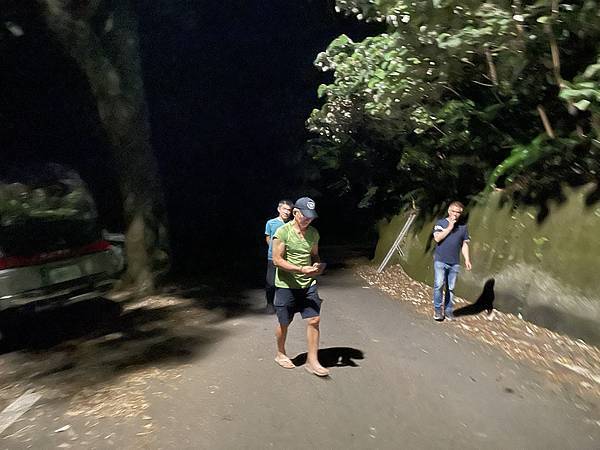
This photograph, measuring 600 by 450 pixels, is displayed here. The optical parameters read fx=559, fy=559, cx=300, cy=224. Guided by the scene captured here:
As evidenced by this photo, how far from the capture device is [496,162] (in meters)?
10.3

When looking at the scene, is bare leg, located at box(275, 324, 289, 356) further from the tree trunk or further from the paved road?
the tree trunk

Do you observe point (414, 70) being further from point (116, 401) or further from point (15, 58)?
point (15, 58)

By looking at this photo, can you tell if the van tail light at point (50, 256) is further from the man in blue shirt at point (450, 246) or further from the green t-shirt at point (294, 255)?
the man in blue shirt at point (450, 246)

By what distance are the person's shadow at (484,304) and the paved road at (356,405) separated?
1.40m

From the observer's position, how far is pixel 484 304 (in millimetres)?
8859

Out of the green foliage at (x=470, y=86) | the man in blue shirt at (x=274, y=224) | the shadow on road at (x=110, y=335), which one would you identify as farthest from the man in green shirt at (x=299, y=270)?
the green foliage at (x=470, y=86)

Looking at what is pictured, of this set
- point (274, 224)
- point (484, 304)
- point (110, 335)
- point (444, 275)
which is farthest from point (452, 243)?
point (110, 335)

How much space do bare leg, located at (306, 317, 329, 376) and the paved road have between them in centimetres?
10

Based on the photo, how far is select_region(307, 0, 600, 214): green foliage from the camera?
700 centimetres

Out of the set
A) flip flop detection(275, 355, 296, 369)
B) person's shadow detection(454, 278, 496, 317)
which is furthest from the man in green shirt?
person's shadow detection(454, 278, 496, 317)

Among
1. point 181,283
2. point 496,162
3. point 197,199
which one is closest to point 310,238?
point 496,162

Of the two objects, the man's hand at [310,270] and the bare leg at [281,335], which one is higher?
the man's hand at [310,270]

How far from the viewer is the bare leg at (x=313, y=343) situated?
5.71m

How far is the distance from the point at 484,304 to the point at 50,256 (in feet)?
22.4
